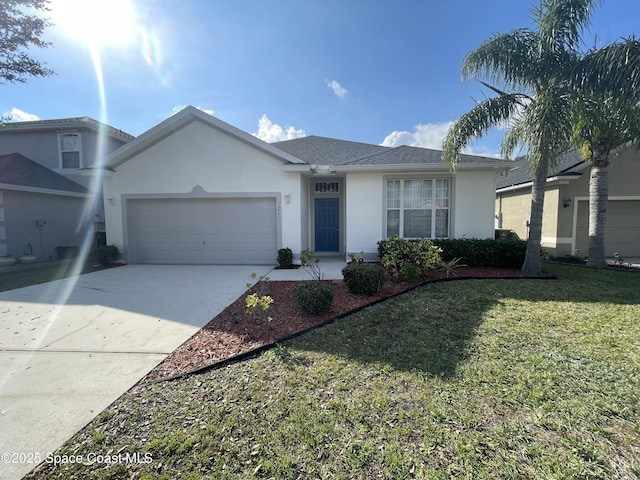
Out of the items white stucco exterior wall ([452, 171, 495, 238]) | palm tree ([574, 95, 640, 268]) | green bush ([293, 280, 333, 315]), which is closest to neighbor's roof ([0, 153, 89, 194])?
green bush ([293, 280, 333, 315])

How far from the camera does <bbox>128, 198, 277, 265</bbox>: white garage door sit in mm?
10430

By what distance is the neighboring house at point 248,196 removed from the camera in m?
9.86

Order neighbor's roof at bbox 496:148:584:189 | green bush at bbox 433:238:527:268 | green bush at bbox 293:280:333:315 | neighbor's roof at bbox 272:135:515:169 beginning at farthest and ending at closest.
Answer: neighbor's roof at bbox 496:148:584:189 < neighbor's roof at bbox 272:135:515:169 < green bush at bbox 433:238:527:268 < green bush at bbox 293:280:333:315

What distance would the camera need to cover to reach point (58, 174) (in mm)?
13844

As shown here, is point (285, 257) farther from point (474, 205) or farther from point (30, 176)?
point (30, 176)

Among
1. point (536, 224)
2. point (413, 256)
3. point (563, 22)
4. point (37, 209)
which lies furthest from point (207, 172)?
point (563, 22)

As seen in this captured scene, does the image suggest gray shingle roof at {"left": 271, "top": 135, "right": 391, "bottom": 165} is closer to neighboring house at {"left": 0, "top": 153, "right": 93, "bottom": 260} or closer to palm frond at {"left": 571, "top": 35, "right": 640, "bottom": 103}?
palm frond at {"left": 571, "top": 35, "right": 640, "bottom": 103}

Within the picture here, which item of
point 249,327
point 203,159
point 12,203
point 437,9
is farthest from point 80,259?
point 437,9

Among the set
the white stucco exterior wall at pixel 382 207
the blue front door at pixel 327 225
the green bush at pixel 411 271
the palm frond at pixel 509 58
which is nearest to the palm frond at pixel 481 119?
the palm frond at pixel 509 58

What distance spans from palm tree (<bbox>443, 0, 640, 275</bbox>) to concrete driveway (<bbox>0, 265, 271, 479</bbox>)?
7.90m

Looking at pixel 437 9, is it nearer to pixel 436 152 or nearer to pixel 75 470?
pixel 436 152

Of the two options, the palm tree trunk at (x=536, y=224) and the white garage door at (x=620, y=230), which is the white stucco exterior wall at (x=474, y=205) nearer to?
the palm tree trunk at (x=536, y=224)

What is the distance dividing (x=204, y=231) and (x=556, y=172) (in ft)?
44.1

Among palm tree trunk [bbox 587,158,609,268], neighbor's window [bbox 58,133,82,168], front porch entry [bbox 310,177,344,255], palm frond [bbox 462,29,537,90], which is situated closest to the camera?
palm frond [bbox 462,29,537,90]
